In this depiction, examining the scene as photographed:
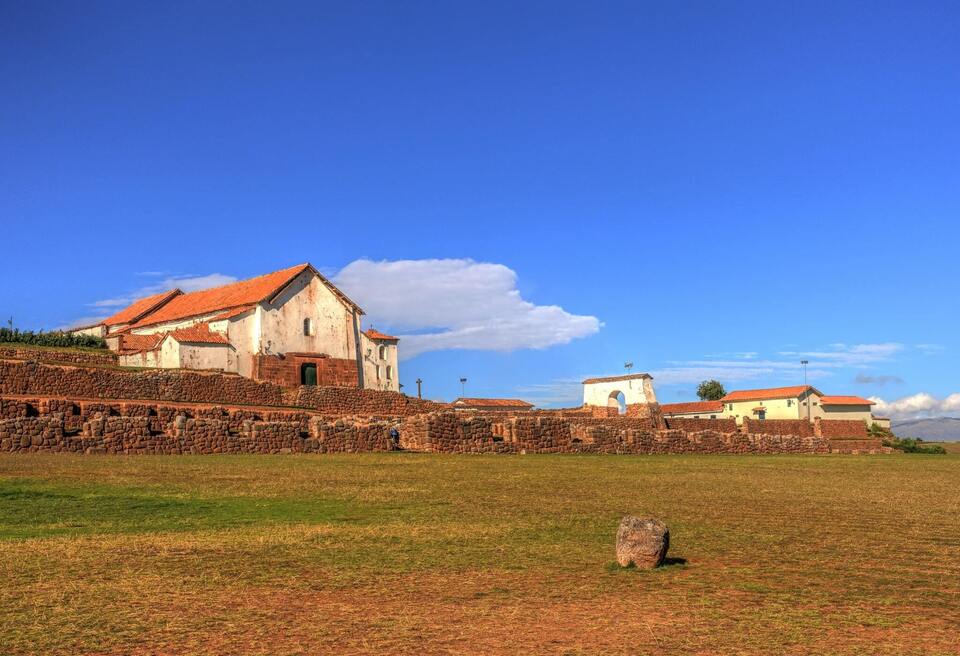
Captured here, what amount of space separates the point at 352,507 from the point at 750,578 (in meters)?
6.46

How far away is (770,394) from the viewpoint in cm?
8331

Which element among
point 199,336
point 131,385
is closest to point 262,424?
point 131,385

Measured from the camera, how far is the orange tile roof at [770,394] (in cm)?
8100

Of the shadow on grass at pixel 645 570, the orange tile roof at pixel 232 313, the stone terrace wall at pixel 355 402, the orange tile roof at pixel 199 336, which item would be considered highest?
the orange tile roof at pixel 232 313

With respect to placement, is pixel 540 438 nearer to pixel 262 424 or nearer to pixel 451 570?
pixel 262 424

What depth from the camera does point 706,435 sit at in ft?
113

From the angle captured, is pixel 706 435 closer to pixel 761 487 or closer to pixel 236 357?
pixel 761 487

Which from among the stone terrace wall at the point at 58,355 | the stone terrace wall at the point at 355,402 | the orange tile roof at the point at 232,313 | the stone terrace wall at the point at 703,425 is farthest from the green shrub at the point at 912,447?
the stone terrace wall at the point at 58,355

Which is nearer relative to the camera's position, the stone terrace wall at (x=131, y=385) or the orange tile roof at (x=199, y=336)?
the stone terrace wall at (x=131, y=385)

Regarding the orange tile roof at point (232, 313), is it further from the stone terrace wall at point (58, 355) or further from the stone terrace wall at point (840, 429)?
the stone terrace wall at point (840, 429)

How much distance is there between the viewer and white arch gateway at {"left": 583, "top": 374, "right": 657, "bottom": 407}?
5600 centimetres

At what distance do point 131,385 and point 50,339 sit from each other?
11.5 metres

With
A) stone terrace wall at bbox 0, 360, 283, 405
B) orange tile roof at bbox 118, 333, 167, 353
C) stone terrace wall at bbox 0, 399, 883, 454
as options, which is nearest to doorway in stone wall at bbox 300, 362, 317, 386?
orange tile roof at bbox 118, 333, 167, 353

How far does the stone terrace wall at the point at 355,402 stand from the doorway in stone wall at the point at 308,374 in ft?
25.5
